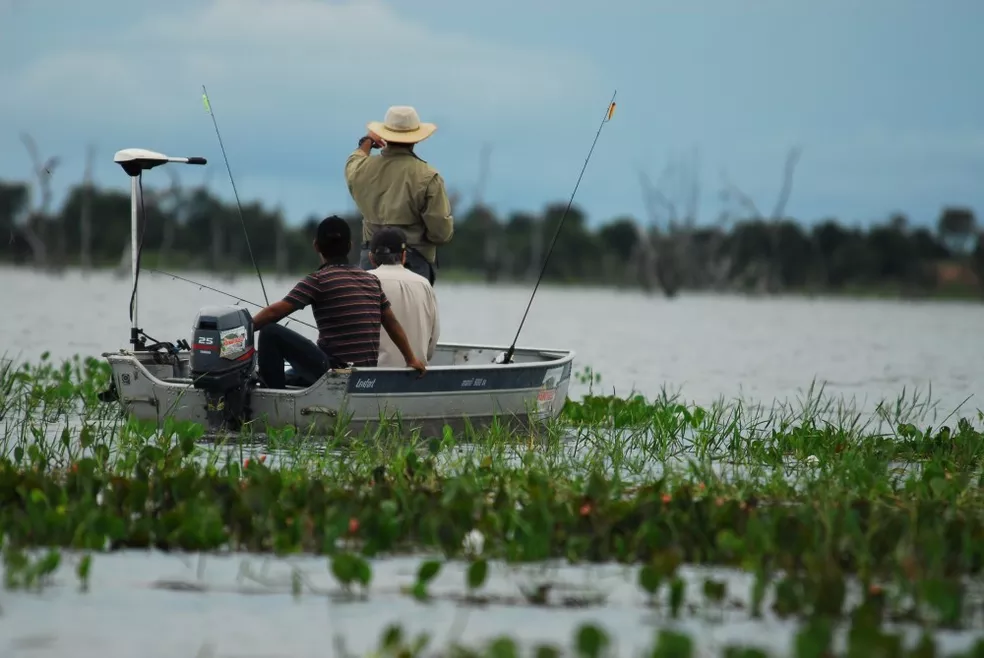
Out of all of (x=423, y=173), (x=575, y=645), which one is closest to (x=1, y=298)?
(x=423, y=173)

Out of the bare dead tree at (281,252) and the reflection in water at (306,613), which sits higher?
the bare dead tree at (281,252)

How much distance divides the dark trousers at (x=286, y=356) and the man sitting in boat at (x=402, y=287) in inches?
27.1

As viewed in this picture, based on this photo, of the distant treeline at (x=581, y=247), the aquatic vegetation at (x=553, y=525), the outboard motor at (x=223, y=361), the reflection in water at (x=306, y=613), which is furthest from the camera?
the distant treeline at (x=581, y=247)

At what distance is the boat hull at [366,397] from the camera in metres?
9.29

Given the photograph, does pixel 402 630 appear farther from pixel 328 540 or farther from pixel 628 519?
pixel 628 519

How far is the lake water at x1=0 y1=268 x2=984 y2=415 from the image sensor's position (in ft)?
60.2

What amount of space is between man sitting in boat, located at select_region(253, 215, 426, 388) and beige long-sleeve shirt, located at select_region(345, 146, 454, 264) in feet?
4.22

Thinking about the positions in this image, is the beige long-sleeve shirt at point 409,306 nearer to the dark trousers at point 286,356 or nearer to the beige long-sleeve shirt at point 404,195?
the dark trousers at point 286,356

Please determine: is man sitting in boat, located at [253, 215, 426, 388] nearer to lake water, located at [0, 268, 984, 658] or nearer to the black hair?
the black hair

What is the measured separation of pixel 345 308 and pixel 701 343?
22.3 metres

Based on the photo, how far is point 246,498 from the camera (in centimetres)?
612

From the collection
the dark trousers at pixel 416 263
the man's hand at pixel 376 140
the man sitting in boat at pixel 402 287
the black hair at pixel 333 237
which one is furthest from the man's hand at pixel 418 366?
the man's hand at pixel 376 140

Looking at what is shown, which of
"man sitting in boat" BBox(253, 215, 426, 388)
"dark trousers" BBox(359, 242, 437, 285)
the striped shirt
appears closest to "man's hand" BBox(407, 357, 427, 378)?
"man sitting in boat" BBox(253, 215, 426, 388)

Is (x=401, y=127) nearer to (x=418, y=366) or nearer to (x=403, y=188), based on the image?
(x=403, y=188)
